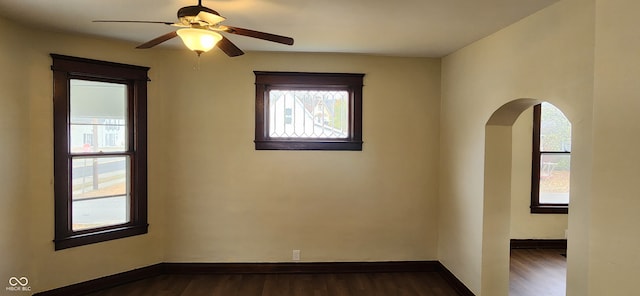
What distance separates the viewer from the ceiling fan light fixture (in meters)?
2.06

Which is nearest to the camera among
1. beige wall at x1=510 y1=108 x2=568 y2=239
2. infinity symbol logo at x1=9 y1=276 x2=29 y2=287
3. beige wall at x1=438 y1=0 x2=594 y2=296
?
beige wall at x1=438 y1=0 x2=594 y2=296

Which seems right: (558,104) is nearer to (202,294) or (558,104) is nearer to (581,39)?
(581,39)

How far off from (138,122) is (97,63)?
697 millimetres

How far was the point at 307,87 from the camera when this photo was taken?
4191 mm

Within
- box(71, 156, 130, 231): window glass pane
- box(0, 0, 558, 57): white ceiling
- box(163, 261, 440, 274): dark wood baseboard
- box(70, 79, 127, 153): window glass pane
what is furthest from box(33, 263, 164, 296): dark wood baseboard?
box(0, 0, 558, 57): white ceiling

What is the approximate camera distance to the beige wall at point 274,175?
13.3ft

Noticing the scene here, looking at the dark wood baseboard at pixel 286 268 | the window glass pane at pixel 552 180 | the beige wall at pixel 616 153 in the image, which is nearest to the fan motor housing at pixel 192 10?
the beige wall at pixel 616 153

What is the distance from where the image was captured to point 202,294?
363 cm

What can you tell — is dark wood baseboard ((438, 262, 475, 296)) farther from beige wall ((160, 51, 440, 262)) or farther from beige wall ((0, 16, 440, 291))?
beige wall ((0, 16, 440, 291))

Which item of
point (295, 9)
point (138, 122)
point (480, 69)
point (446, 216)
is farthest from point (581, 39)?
point (138, 122)

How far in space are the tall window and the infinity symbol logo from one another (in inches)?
242

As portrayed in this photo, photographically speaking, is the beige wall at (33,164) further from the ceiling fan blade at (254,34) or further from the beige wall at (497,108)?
the beige wall at (497,108)

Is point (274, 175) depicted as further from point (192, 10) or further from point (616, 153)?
point (616, 153)

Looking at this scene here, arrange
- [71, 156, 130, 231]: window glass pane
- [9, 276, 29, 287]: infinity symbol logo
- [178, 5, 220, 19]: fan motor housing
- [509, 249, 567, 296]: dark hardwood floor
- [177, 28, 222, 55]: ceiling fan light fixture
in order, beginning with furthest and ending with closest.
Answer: [509, 249, 567, 296]: dark hardwood floor, [71, 156, 130, 231]: window glass pane, [9, 276, 29, 287]: infinity symbol logo, [177, 28, 222, 55]: ceiling fan light fixture, [178, 5, 220, 19]: fan motor housing
